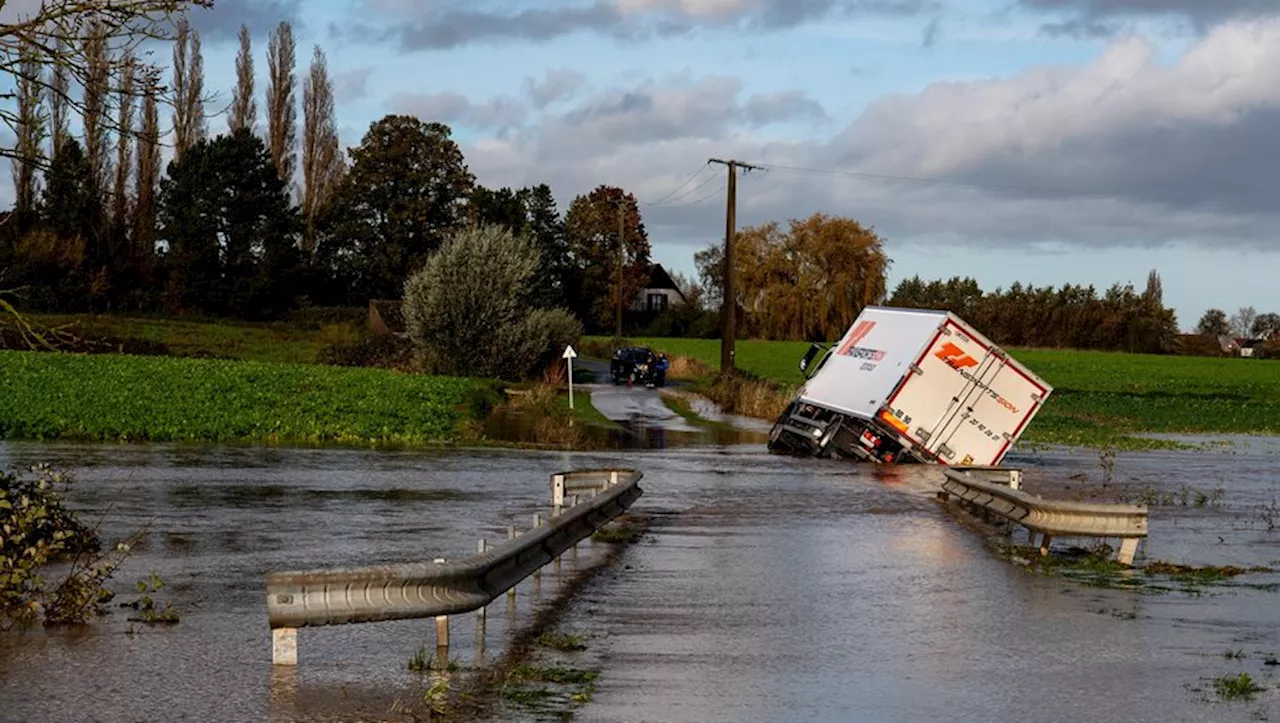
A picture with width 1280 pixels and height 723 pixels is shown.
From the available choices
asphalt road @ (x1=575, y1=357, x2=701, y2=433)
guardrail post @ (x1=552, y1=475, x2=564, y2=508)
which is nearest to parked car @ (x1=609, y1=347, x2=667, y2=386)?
asphalt road @ (x1=575, y1=357, x2=701, y2=433)

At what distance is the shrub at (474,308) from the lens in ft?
194

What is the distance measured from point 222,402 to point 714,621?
106ft

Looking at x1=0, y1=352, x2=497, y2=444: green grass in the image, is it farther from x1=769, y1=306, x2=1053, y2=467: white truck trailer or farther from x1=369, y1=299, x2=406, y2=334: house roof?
x1=369, y1=299, x2=406, y2=334: house roof

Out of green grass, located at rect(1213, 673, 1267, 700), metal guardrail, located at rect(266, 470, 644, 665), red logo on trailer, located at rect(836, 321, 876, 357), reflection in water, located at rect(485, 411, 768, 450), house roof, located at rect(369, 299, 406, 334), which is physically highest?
house roof, located at rect(369, 299, 406, 334)

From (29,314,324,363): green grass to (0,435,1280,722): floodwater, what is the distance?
52.7 m

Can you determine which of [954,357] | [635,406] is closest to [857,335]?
[954,357]

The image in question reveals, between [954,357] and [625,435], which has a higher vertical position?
[954,357]

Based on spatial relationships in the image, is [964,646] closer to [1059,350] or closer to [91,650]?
[91,650]

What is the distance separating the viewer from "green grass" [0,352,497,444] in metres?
37.4

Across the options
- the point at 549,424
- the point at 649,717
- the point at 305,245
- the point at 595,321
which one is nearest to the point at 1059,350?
the point at 595,321

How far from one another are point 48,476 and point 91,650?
410 centimetres

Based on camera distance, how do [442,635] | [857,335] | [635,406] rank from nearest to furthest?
[442,635] → [857,335] → [635,406]

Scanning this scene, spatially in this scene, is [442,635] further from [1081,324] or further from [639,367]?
[1081,324]

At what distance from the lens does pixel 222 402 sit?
4303 cm
